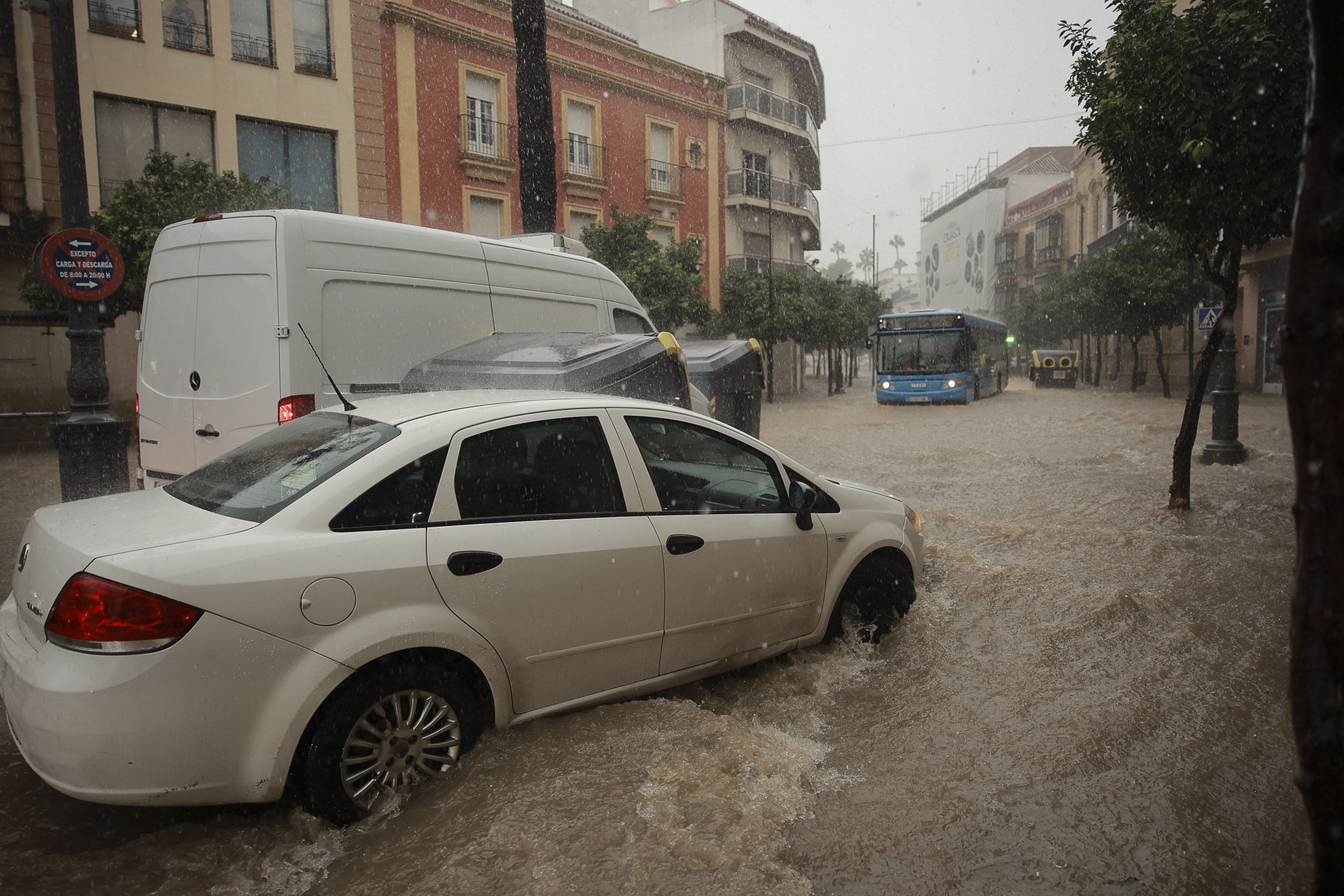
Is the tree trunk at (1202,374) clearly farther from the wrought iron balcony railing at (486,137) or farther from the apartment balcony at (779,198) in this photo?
the apartment balcony at (779,198)

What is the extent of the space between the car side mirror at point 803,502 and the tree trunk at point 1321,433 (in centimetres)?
251

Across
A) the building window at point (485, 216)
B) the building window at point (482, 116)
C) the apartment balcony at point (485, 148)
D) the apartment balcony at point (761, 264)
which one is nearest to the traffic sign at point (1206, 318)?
the building window at point (485, 216)

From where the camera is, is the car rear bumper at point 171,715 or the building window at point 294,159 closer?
the car rear bumper at point 171,715

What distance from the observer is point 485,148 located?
22844mm

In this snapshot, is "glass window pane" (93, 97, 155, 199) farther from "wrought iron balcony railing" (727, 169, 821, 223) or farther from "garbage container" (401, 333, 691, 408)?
"wrought iron balcony railing" (727, 169, 821, 223)

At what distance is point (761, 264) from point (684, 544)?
31980 millimetres

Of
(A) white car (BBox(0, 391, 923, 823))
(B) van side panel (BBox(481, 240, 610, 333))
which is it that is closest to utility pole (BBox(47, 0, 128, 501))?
(B) van side panel (BBox(481, 240, 610, 333))

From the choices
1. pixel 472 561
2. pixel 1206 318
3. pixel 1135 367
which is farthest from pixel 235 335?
pixel 1135 367

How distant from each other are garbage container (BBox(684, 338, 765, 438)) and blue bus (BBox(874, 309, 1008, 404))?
15.2m

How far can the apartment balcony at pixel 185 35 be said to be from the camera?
16906mm

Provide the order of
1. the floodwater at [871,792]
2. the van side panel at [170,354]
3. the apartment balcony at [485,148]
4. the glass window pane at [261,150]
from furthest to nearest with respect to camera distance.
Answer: the apartment balcony at [485,148]
the glass window pane at [261,150]
the van side panel at [170,354]
the floodwater at [871,792]

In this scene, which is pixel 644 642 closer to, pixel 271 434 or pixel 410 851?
pixel 410 851

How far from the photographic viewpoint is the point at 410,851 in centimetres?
266

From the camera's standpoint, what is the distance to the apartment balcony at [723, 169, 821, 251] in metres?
31.9
